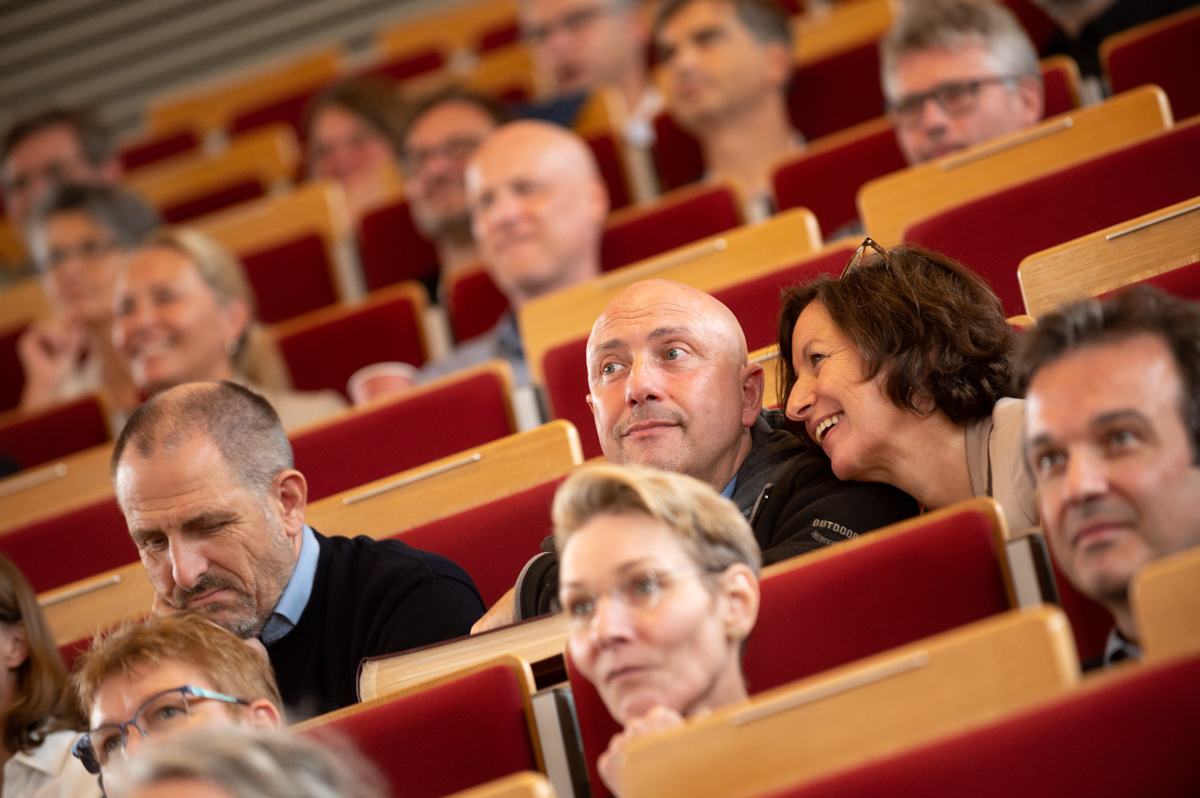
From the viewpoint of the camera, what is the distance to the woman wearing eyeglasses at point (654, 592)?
1067 millimetres

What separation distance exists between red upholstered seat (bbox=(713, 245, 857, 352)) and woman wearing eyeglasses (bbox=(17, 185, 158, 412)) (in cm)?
164

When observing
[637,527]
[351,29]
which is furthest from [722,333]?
[351,29]

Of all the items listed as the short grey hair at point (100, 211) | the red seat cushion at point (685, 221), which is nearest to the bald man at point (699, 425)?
the red seat cushion at point (685, 221)

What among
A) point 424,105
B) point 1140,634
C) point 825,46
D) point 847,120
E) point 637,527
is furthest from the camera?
point 825,46

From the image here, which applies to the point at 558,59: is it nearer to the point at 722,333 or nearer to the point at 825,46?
the point at 825,46

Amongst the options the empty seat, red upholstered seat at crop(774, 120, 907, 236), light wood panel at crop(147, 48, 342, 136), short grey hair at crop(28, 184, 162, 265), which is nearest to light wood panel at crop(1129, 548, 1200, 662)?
the empty seat

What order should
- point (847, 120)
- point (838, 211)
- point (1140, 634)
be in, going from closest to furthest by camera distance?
point (1140, 634)
point (838, 211)
point (847, 120)

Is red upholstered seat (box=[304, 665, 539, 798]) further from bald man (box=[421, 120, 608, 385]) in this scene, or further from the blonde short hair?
bald man (box=[421, 120, 608, 385])

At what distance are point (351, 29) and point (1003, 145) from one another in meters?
3.53

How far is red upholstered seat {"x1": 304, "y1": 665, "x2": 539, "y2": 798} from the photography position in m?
1.19

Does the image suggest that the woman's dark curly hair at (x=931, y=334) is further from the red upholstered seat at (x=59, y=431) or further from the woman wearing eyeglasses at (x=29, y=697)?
the red upholstered seat at (x=59, y=431)

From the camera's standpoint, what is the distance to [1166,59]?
223 centimetres

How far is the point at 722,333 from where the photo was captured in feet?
5.12

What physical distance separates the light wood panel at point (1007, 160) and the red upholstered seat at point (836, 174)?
1.24 ft
